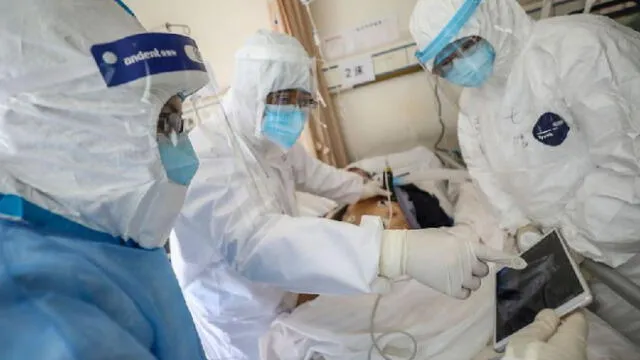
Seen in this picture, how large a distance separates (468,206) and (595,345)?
2.79 ft

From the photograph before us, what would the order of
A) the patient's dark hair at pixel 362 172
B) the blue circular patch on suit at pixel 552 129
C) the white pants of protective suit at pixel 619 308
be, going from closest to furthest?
the white pants of protective suit at pixel 619 308, the blue circular patch on suit at pixel 552 129, the patient's dark hair at pixel 362 172

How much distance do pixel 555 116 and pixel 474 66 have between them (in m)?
0.34

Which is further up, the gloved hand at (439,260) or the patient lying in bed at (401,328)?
the gloved hand at (439,260)

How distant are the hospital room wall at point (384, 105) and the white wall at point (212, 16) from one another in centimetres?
34

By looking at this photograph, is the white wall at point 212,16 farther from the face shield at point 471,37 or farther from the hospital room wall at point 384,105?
the face shield at point 471,37

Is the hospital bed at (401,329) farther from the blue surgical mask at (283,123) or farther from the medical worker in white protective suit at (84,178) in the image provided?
the blue surgical mask at (283,123)

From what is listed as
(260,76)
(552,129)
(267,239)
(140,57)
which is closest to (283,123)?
(260,76)

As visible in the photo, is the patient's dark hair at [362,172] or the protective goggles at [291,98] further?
the patient's dark hair at [362,172]

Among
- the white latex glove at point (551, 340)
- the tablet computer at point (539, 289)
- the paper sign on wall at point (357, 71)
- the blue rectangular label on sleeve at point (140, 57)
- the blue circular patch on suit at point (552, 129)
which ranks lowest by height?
the tablet computer at point (539, 289)

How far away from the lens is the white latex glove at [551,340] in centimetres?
68

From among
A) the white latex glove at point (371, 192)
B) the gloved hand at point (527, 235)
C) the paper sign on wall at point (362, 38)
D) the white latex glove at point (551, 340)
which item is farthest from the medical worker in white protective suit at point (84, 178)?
the paper sign on wall at point (362, 38)

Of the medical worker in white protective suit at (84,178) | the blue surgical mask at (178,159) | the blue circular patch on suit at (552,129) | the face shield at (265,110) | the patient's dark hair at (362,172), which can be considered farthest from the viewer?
the patient's dark hair at (362,172)

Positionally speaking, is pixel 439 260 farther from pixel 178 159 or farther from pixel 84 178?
pixel 84 178

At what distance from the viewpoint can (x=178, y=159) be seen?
86 cm
